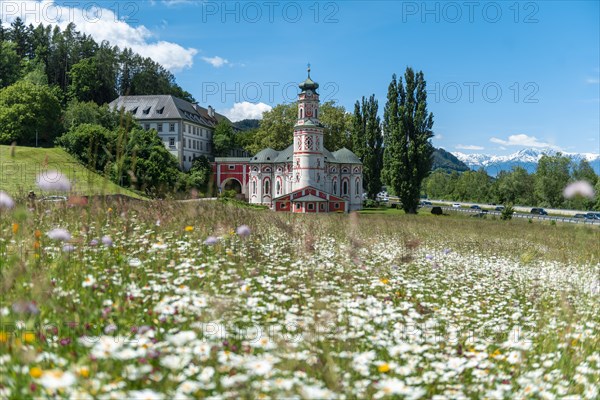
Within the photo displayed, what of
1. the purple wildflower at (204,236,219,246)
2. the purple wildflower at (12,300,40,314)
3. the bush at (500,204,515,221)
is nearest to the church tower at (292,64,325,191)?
the bush at (500,204,515,221)

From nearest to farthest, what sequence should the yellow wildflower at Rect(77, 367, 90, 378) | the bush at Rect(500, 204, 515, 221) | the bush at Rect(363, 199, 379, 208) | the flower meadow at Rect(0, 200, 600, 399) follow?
the yellow wildflower at Rect(77, 367, 90, 378) < the flower meadow at Rect(0, 200, 600, 399) < the bush at Rect(500, 204, 515, 221) < the bush at Rect(363, 199, 379, 208)

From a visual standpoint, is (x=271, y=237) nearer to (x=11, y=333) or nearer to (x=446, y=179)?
(x=11, y=333)

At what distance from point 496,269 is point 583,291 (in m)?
2.24

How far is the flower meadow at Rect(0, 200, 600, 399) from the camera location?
3.71 metres

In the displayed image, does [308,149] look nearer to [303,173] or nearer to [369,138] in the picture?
[303,173]

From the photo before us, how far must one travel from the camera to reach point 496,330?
6441mm

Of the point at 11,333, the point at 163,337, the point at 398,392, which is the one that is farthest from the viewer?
the point at 163,337

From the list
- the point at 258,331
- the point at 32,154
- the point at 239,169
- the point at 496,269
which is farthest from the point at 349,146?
the point at 258,331

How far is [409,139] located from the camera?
63219 millimetres

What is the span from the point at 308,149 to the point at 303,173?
386 cm

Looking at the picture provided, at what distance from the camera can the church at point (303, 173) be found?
7375cm

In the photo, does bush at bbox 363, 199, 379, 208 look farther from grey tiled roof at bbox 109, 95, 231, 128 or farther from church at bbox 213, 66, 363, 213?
grey tiled roof at bbox 109, 95, 231, 128

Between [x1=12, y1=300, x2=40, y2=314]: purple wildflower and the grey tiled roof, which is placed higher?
the grey tiled roof

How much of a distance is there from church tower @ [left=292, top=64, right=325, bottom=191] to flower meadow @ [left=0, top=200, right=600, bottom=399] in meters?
64.9
